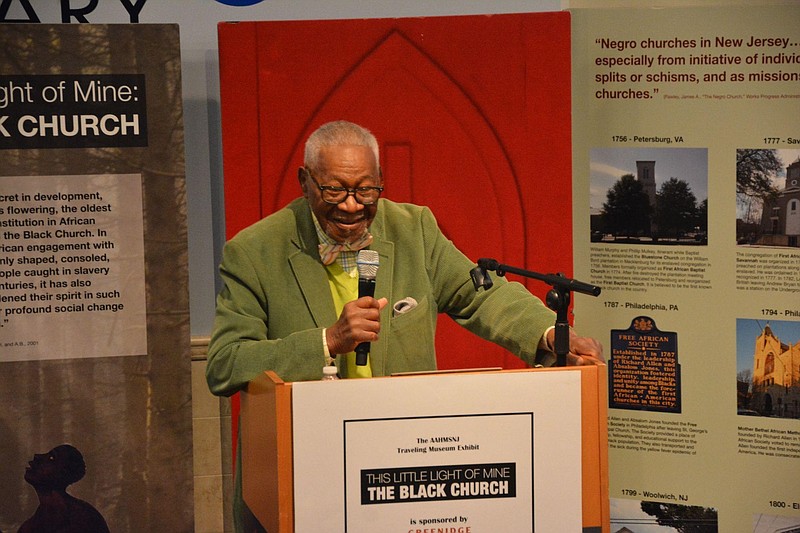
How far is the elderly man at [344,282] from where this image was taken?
268 centimetres

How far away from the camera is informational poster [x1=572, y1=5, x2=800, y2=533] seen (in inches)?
140

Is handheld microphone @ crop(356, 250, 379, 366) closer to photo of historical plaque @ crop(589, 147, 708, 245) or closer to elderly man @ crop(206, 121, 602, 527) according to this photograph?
elderly man @ crop(206, 121, 602, 527)

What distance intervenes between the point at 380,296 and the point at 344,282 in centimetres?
12

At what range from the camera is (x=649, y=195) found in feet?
12.2

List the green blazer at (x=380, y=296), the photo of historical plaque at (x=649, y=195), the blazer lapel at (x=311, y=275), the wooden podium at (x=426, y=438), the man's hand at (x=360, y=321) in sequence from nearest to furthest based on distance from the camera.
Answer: the wooden podium at (x=426, y=438), the man's hand at (x=360, y=321), the green blazer at (x=380, y=296), the blazer lapel at (x=311, y=275), the photo of historical plaque at (x=649, y=195)

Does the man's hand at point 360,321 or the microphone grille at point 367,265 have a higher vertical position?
the microphone grille at point 367,265

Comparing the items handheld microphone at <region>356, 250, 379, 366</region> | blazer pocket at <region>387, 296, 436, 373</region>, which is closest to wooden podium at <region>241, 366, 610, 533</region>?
handheld microphone at <region>356, 250, 379, 366</region>

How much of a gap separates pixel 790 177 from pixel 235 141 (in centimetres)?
202

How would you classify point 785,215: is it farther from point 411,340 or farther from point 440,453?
point 440,453

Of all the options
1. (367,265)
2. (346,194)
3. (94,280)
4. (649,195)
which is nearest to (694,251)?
(649,195)

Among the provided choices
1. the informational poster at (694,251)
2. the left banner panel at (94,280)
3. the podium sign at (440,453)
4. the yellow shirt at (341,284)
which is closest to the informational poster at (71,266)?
the left banner panel at (94,280)

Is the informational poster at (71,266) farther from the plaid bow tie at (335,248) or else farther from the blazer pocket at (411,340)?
the blazer pocket at (411,340)

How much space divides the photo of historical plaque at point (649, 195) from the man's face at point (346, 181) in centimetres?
124

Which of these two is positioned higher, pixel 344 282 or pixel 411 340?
pixel 344 282
